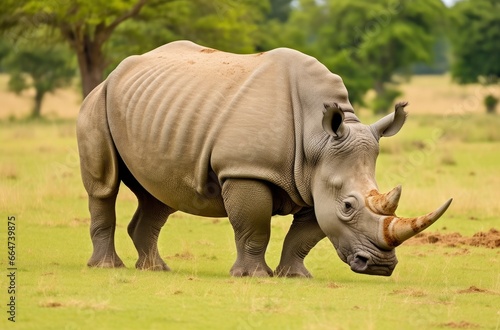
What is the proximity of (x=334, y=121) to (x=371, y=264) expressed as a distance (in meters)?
1.26

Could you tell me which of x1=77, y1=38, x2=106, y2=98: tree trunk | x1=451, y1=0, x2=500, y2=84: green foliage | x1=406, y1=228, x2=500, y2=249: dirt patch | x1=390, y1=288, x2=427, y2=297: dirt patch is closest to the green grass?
x1=390, y1=288, x2=427, y2=297: dirt patch

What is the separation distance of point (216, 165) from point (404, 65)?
51618mm

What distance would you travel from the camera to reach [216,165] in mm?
10617

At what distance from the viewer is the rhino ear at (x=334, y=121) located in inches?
401

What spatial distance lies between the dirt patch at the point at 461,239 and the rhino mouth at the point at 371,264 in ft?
12.7

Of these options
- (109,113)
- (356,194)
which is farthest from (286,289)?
(109,113)

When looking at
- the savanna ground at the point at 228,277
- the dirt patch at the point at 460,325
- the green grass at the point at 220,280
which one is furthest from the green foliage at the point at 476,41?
the dirt patch at the point at 460,325

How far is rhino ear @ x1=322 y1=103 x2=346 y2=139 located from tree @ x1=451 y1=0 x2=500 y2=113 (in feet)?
158

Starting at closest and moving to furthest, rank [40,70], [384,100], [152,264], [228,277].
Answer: [228,277] → [152,264] → [40,70] → [384,100]

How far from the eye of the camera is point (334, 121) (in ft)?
33.9

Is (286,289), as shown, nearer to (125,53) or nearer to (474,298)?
(474,298)

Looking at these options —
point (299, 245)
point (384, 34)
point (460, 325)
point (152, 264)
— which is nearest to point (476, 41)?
point (384, 34)

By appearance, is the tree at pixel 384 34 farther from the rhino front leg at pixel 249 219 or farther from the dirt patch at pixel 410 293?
the dirt patch at pixel 410 293

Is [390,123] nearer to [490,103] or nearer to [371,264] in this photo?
[371,264]
